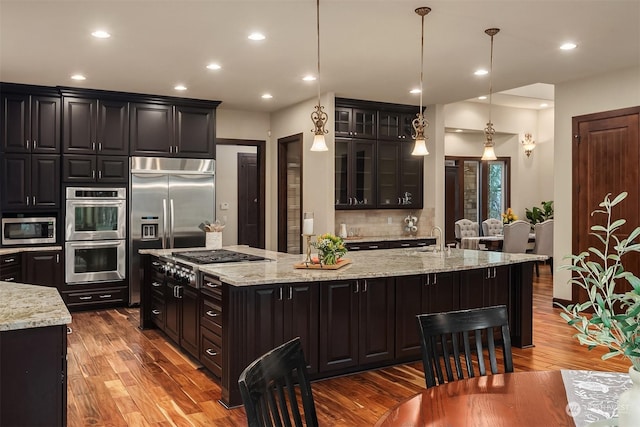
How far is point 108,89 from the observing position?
6.46m

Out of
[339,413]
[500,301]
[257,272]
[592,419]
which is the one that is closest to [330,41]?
[257,272]

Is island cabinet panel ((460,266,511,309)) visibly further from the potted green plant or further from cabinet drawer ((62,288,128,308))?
the potted green plant

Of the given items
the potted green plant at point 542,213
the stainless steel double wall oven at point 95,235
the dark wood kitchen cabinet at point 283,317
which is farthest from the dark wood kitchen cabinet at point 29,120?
the potted green plant at point 542,213

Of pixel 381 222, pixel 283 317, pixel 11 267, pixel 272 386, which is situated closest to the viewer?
pixel 272 386

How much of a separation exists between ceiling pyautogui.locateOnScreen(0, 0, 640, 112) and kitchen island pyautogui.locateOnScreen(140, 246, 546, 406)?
1846 millimetres

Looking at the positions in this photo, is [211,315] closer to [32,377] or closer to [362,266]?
[362,266]

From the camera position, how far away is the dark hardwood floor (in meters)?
3.28

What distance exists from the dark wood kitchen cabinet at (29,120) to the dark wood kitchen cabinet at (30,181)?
0.10 meters

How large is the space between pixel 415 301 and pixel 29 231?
452 centimetres

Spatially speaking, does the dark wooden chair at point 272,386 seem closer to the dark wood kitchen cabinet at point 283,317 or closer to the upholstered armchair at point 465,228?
the dark wood kitchen cabinet at point 283,317

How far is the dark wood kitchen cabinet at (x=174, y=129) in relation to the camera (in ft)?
22.3

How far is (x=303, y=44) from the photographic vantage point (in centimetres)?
470

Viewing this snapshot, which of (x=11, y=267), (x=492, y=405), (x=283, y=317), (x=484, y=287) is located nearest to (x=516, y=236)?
(x=484, y=287)

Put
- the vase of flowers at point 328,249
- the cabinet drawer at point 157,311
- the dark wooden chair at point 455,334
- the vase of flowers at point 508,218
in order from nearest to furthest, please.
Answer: the dark wooden chair at point 455,334, the vase of flowers at point 328,249, the cabinet drawer at point 157,311, the vase of flowers at point 508,218
